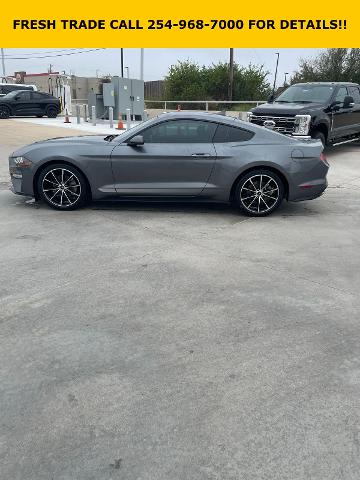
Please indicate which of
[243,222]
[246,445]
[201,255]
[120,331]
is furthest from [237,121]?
[246,445]

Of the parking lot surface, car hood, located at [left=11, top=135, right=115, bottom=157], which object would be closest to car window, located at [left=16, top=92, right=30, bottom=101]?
car hood, located at [left=11, top=135, right=115, bottom=157]

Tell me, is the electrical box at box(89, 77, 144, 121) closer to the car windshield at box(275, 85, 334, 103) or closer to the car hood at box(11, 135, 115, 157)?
the car windshield at box(275, 85, 334, 103)

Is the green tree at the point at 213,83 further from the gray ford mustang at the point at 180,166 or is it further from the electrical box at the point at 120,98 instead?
the gray ford mustang at the point at 180,166

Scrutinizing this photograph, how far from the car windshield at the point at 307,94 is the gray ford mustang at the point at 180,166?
20.6 feet

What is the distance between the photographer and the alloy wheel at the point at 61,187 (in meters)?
6.60

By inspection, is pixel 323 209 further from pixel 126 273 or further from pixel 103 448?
pixel 103 448

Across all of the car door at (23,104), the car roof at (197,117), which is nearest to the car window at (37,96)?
the car door at (23,104)

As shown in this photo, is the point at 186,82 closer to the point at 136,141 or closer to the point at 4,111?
the point at 4,111

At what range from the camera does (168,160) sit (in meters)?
6.52

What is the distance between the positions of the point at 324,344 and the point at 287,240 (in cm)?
250

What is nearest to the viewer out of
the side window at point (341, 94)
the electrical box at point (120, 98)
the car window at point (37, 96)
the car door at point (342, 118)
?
the car door at point (342, 118)

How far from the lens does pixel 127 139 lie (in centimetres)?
659

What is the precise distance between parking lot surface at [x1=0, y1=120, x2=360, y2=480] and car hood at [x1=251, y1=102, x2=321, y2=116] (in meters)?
6.33

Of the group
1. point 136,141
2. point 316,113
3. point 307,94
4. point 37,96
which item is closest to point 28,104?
point 37,96
